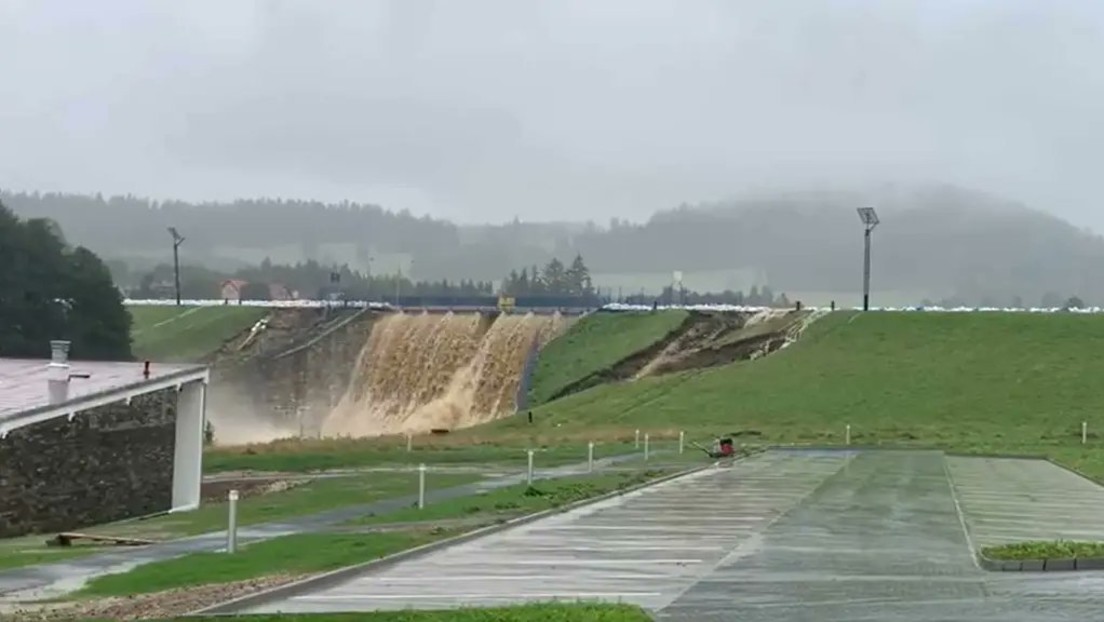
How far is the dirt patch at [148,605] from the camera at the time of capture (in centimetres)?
1492

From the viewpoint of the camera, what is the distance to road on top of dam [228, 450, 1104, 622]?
50.7ft

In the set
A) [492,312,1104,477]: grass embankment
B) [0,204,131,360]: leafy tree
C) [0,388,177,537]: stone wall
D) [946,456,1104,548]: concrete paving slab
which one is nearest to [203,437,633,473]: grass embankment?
[492,312,1104,477]: grass embankment

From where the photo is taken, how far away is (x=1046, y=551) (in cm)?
1909

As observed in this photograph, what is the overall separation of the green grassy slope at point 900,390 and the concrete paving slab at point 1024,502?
1322 cm

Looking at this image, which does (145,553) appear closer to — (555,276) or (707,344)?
(707,344)

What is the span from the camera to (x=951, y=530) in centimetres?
2412

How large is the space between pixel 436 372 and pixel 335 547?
70.8 m

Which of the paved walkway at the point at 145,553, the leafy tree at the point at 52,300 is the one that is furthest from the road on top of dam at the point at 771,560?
the leafy tree at the point at 52,300

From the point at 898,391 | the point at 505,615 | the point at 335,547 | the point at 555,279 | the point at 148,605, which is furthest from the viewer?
the point at 555,279

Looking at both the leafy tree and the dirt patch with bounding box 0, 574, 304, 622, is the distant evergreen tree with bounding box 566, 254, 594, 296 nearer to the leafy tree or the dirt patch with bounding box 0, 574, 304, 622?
the leafy tree

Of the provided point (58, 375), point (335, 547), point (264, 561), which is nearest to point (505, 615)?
point (264, 561)

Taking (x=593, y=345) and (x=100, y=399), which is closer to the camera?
(x=100, y=399)

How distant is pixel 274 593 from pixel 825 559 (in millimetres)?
7644

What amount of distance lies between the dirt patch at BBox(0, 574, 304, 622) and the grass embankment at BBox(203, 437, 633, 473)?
26.7 m
